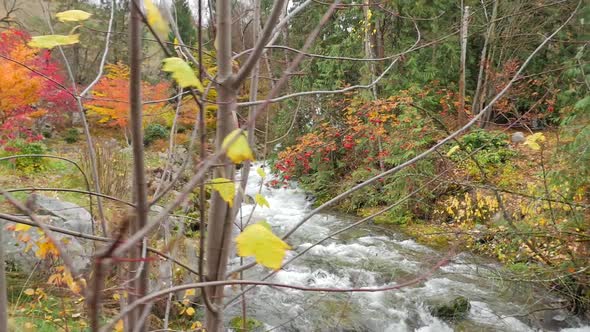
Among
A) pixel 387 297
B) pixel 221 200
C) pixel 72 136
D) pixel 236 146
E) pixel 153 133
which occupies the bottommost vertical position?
pixel 387 297

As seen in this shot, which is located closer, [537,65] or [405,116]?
[405,116]

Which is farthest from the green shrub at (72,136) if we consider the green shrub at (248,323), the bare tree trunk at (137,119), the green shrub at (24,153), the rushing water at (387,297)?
the bare tree trunk at (137,119)

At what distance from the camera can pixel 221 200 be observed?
2.97ft

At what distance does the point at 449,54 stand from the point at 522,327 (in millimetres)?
8648

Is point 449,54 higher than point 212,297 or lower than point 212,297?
higher

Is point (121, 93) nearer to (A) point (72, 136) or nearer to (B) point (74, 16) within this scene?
(B) point (74, 16)

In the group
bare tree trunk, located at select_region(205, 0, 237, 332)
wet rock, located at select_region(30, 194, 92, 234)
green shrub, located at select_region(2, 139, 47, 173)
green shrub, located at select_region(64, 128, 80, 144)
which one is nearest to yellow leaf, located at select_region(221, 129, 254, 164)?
bare tree trunk, located at select_region(205, 0, 237, 332)

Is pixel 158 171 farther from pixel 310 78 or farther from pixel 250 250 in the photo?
pixel 250 250

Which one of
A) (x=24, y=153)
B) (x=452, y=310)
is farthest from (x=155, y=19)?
(x=24, y=153)

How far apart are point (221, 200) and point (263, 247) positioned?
34 centimetres

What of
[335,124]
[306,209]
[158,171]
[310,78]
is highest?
[310,78]

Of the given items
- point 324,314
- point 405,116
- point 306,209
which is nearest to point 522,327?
point 324,314

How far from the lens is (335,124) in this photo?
934 centimetres

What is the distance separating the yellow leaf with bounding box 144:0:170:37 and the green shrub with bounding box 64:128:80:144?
17.6 meters
